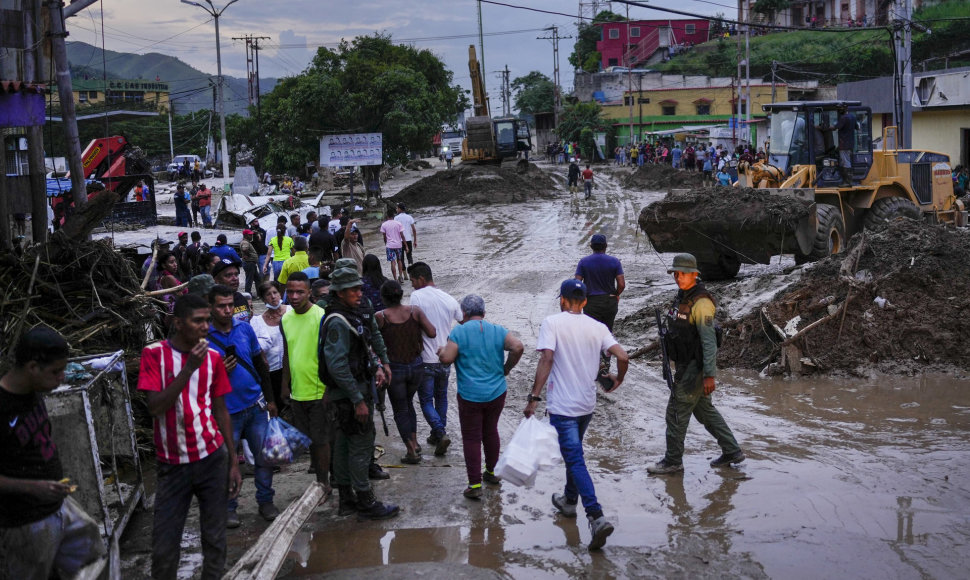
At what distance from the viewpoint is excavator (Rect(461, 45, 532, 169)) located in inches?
1699

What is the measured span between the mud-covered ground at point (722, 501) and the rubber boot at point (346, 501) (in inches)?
3.8

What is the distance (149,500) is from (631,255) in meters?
15.0

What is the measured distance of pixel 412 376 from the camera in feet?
24.8

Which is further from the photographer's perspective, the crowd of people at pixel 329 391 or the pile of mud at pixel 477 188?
the pile of mud at pixel 477 188

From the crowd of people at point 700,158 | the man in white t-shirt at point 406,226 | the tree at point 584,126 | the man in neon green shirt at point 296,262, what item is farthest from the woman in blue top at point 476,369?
the tree at point 584,126

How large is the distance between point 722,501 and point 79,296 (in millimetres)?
5777

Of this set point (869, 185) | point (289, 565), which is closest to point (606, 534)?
point (289, 565)

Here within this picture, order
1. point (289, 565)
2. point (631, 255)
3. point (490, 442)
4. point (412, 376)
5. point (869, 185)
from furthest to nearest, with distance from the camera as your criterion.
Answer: point (631, 255)
point (869, 185)
point (412, 376)
point (490, 442)
point (289, 565)

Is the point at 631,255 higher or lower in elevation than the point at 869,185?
lower

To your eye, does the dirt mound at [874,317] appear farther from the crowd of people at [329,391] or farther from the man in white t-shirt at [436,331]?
the man in white t-shirt at [436,331]

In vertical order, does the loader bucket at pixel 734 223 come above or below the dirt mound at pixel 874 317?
above

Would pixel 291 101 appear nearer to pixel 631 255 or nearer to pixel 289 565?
pixel 631 255

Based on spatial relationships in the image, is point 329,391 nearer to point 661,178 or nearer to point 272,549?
point 272,549

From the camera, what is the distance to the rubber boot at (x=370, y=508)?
6273mm
